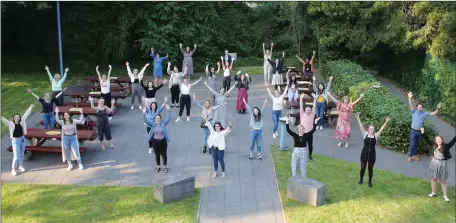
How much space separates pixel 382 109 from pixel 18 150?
10195 mm

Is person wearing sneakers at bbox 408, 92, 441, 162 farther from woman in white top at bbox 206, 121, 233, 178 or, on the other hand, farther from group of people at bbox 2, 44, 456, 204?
woman in white top at bbox 206, 121, 233, 178

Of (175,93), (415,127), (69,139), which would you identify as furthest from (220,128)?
(175,93)

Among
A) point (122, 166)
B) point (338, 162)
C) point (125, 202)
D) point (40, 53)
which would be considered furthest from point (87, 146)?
point (40, 53)

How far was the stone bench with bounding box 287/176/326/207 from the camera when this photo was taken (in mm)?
11086

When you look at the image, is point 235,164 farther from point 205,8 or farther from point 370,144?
point 205,8

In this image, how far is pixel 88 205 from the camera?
11.0 metres

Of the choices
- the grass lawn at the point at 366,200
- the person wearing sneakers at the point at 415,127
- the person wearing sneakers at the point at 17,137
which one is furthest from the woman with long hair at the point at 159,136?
the person wearing sneakers at the point at 415,127

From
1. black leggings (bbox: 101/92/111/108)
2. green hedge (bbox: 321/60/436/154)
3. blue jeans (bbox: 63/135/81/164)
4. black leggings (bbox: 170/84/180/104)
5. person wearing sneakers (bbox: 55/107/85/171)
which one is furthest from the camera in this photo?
black leggings (bbox: 170/84/180/104)

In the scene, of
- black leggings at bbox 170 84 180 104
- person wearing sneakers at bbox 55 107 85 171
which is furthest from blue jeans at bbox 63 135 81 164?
black leggings at bbox 170 84 180 104

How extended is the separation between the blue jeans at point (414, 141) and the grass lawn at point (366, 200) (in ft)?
4.30

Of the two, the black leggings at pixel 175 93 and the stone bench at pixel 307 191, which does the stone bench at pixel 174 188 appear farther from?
the black leggings at pixel 175 93

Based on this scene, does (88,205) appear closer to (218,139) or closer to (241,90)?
(218,139)

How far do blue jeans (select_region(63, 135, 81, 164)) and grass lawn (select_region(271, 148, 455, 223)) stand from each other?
5038 mm

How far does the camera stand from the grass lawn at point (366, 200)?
1082 centimetres
